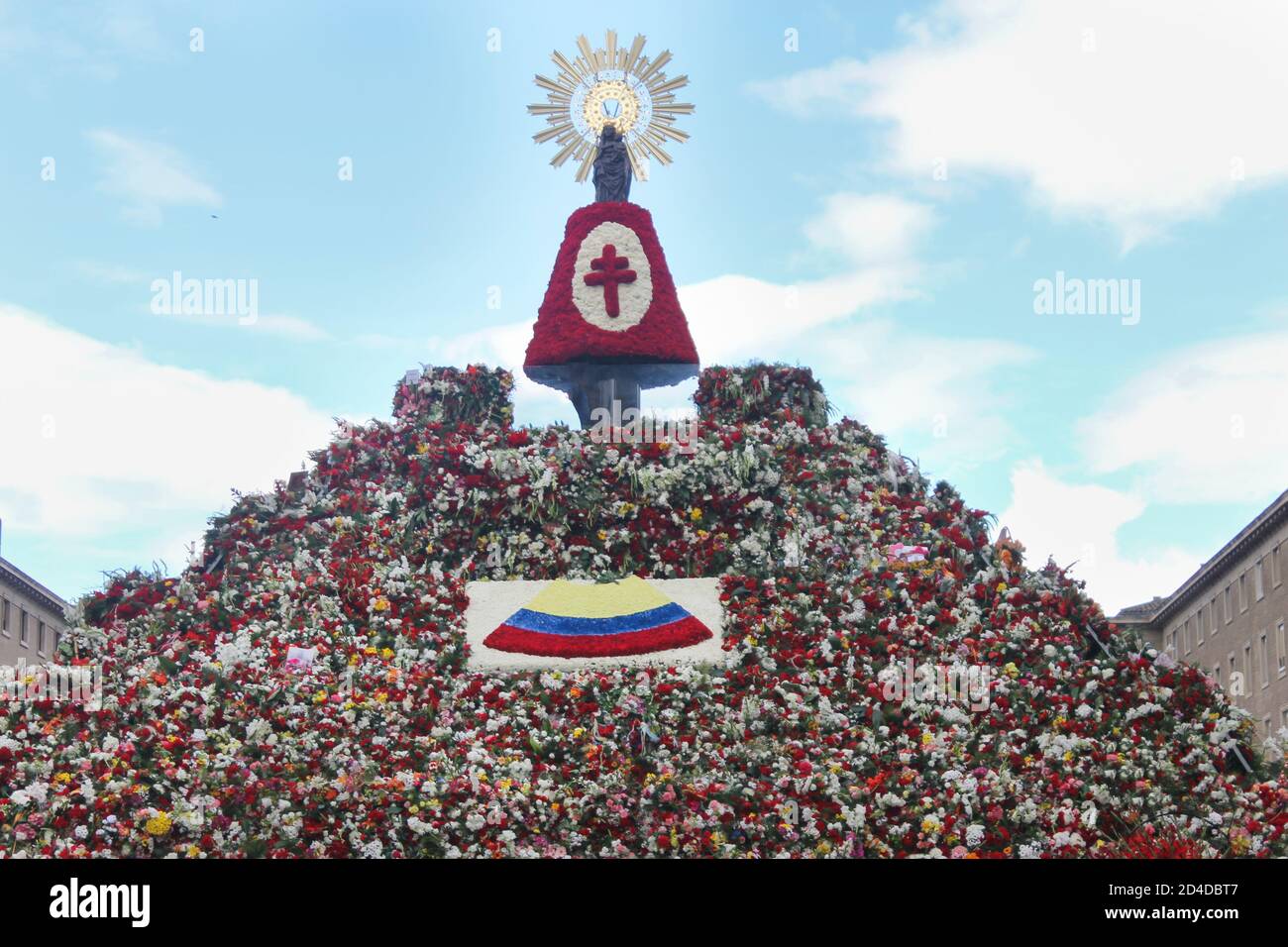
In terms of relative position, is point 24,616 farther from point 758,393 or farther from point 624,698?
point 624,698

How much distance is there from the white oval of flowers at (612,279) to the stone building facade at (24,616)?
3711 centimetres

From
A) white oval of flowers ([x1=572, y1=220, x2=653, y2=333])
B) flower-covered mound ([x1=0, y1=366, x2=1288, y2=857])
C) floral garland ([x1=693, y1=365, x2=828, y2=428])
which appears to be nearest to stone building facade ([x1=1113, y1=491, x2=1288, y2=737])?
floral garland ([x1=693, y1=365, x2=828, y2=428])

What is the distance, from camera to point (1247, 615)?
57.6m

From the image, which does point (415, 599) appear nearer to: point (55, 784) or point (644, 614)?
point (644, 614)

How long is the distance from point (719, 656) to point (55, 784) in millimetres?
7602

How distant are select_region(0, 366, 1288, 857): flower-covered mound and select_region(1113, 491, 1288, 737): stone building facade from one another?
30879 millimetres

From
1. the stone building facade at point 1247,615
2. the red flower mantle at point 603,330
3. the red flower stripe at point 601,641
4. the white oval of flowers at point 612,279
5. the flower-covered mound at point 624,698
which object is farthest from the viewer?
the stone building facade at point 1247,615

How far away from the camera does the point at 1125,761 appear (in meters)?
16.2

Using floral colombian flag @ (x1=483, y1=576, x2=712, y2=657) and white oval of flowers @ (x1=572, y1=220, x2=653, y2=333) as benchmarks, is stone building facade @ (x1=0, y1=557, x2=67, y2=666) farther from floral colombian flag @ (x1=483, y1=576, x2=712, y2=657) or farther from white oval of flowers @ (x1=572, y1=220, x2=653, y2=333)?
floral colombian flag @ (x1=483, y1=576, x2=712, y2=657)

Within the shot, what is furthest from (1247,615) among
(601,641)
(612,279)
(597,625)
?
(601,641)

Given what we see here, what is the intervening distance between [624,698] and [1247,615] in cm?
4657

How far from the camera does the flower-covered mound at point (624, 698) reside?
1511 cm

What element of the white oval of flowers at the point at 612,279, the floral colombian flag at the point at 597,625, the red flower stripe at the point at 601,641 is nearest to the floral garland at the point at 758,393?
the white oval of flowers at the point at 612,279

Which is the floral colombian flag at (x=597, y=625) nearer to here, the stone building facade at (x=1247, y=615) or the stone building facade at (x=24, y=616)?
the stone building facade at (x=1247, y=615)
